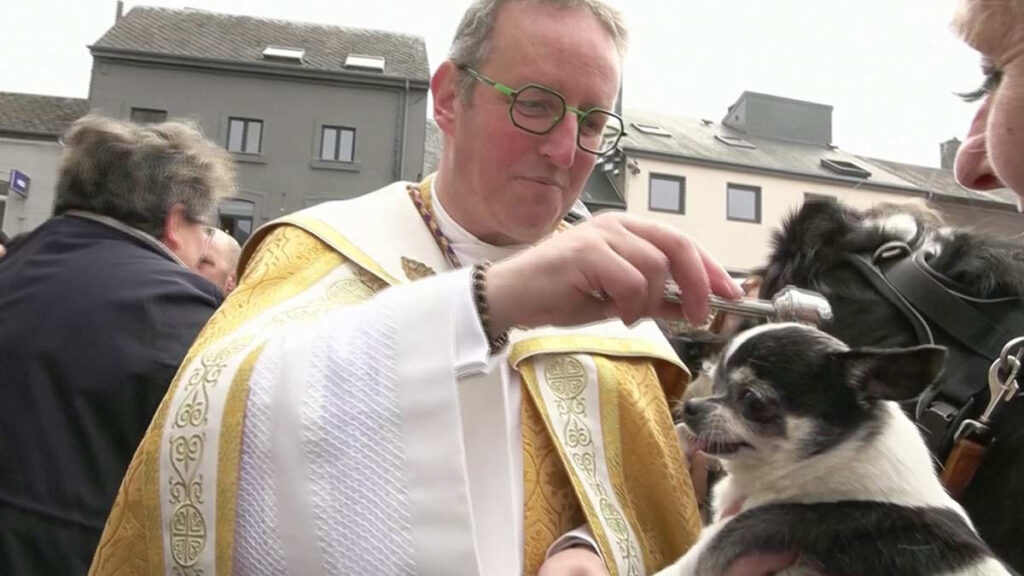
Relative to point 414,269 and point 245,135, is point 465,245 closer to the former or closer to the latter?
point 414,269

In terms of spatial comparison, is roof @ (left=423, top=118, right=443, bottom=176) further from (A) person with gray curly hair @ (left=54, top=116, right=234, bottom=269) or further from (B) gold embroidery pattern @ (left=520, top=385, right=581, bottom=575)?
(B) gold embroidery pattern @ (left=520, top=385, right=581, bottom=575)

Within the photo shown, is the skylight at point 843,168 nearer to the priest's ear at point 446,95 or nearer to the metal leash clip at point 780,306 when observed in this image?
the priest's ear at point 446,95

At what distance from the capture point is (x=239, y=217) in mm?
22969

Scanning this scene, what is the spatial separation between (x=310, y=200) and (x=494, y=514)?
22460 mm

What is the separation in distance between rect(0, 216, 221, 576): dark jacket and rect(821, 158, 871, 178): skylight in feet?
91.2

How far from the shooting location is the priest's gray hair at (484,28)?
235 cm

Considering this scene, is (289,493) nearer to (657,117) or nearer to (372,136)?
(372,136)

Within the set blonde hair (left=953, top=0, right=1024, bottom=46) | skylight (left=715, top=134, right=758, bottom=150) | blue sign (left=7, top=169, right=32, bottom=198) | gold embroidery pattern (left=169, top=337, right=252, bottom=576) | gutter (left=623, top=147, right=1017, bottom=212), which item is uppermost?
skylight (left=715, top=134, right=758, bottom=150)

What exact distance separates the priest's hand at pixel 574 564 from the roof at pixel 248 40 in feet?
76.8

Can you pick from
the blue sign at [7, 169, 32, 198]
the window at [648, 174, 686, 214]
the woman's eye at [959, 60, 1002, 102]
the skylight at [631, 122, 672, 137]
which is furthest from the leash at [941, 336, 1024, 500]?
the skylight at [631, 122, 672, 137]

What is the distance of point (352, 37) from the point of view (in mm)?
26438

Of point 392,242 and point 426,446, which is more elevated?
point 392,242

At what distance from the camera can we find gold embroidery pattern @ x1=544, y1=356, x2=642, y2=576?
188 cm

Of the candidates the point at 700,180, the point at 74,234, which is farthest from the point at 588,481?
the point at 700,180
